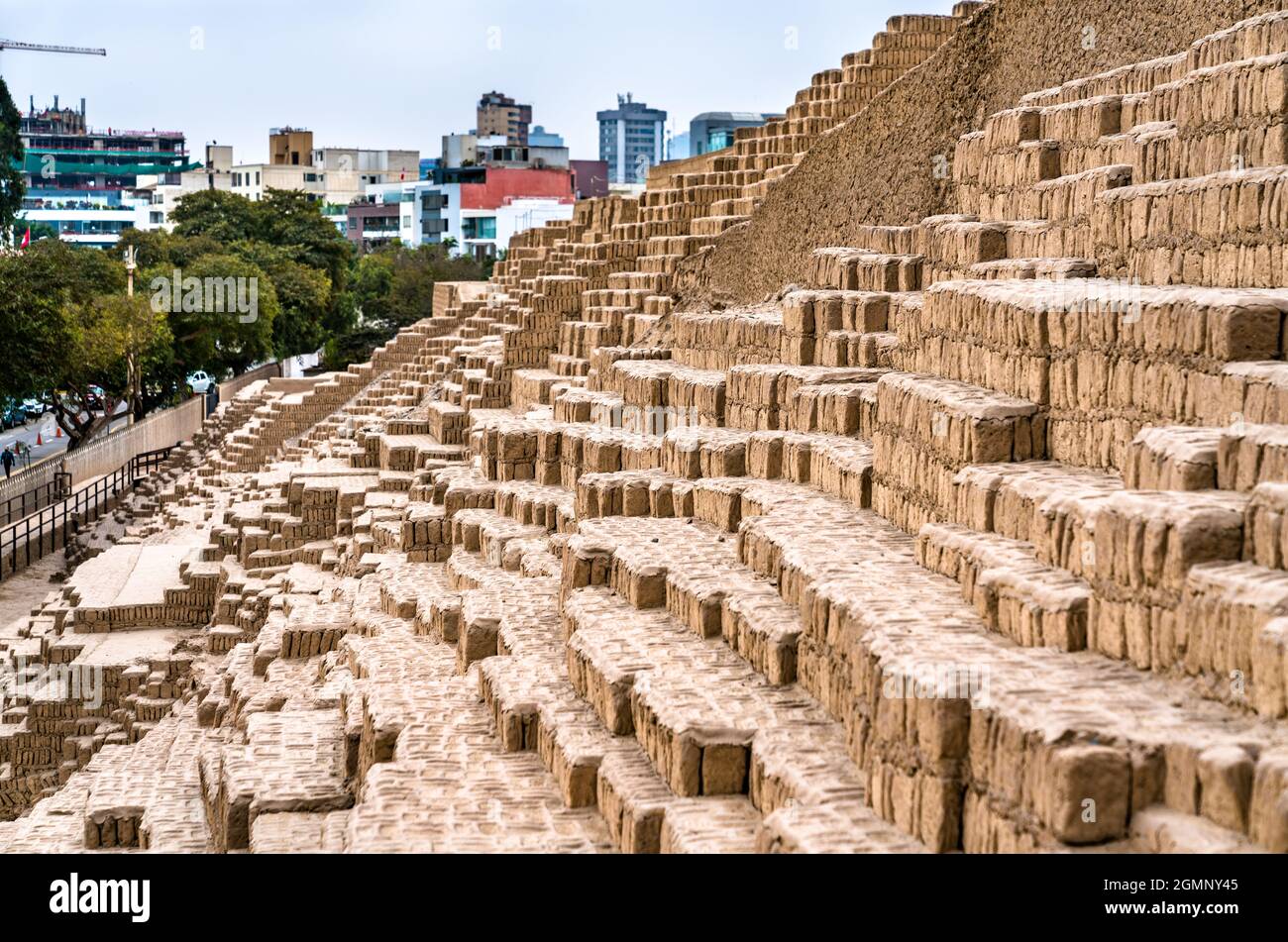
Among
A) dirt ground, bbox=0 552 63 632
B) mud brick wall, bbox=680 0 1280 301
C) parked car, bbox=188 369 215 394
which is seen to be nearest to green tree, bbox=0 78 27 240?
parked car, bbox=188 369 215 394

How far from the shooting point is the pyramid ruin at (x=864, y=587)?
285 inches

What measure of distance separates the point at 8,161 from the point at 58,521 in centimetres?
1978

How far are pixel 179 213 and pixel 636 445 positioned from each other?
44179mm

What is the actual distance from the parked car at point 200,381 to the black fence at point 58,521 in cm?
934

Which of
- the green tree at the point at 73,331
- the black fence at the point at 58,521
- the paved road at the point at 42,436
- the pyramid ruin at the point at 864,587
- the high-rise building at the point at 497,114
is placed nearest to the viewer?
the pyramid ruin at the point at 864,587

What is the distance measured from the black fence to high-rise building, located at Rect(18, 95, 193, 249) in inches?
2357

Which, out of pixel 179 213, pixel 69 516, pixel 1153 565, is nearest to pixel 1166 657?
pixel 1153 565

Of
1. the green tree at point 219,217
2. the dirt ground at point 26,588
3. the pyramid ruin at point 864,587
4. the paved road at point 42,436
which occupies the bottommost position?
the dirt ground at point 26,588

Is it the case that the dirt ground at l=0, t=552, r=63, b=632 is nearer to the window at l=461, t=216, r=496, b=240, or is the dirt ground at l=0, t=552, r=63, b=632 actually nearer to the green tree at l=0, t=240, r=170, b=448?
the green tree at l=0, t=240, r=170, b=448

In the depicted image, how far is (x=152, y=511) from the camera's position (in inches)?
1294

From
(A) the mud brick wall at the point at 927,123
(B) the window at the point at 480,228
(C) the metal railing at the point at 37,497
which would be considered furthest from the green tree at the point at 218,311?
(B) the window at the point at 480,228

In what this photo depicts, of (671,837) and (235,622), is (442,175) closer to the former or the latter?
(235,622)

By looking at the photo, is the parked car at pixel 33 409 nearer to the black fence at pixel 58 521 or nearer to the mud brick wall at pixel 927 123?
the black fence at pixel 58 521

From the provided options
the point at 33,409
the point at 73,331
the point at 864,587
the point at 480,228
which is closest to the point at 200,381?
the point at 33,409
